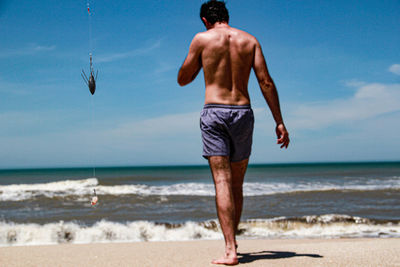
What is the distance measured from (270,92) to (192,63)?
1.96 feet

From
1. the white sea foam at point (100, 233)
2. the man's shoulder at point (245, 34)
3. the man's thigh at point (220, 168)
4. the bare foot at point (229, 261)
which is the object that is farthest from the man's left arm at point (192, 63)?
the white sea foam at point (100, 233)

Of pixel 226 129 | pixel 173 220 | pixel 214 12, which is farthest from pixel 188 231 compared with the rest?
pixel 214 12

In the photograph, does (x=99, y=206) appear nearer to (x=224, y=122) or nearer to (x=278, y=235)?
(x=278, y=235)

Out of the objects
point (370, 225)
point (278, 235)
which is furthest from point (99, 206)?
point (370, 225)

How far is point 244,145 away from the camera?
101 inches

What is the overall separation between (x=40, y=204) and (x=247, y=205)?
603 cm

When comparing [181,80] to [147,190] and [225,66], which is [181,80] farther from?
[147,190]

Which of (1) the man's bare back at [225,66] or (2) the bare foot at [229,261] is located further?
(1) the man's bare back at [225,66]

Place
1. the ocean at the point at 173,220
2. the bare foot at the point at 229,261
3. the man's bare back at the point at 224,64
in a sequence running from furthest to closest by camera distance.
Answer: the ocean at the point at 173,220 → the man's bare back at the point at 224,64 → the bare foot at the point at 229,261

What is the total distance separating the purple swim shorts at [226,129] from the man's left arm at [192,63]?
Answer: 0.90 ft

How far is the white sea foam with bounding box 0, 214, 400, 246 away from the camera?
593cm

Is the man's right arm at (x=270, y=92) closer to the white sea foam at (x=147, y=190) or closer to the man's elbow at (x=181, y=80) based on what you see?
the man's elbow at (x=181, y=80)

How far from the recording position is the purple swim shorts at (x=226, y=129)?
2465 millimetres

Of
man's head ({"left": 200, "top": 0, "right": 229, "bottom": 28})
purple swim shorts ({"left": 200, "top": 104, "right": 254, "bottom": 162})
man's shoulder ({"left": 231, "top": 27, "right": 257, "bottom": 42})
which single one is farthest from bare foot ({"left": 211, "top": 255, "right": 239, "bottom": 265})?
man's head ({"left": 200, "top": 0, "right": 229, "bottom": 28})
